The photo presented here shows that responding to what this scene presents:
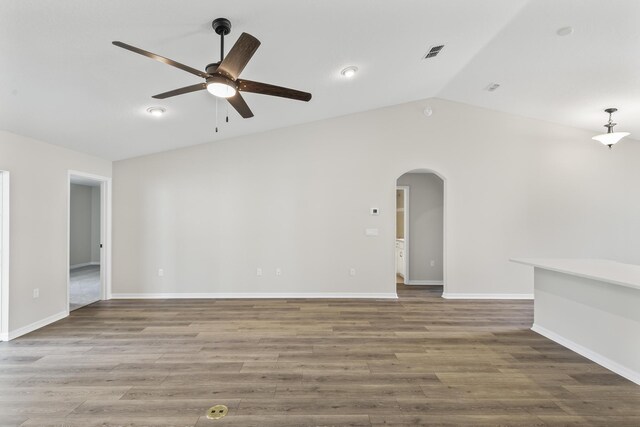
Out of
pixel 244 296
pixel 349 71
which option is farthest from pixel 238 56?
pixel 244 296

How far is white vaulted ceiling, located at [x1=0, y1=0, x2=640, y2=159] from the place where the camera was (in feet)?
7.03

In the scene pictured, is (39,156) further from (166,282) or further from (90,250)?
(90,250)

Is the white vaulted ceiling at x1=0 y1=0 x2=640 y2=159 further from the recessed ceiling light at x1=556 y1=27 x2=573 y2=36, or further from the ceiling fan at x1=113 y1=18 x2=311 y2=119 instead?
the ceiling fan at x1=113 y1=18 x2=311 y2=119

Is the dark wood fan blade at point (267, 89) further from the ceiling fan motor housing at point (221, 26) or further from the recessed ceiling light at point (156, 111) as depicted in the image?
the recessed ceiling light at point (156, 111)

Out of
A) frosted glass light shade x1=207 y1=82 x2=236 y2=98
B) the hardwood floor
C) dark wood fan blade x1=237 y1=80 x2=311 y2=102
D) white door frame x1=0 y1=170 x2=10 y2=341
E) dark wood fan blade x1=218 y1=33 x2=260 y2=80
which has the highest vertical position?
dark wood fan blade x1=218 y1=33 x2=260 y2=80

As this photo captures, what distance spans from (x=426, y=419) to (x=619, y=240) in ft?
18.0

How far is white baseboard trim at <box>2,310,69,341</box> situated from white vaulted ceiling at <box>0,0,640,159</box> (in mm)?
2326

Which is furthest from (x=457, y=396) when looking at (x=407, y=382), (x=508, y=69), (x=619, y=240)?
(x=619, y=240)

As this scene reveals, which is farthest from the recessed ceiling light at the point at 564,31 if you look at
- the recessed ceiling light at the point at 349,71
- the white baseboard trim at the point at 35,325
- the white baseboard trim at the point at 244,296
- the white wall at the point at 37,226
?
the white baseboard trim at the point at 35,325

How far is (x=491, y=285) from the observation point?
502 cm

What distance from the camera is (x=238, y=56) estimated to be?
6.24ft

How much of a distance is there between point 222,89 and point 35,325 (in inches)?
155

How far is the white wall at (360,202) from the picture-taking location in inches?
196

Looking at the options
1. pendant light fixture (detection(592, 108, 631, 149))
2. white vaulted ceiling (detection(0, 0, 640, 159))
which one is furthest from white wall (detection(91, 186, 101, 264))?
pendant light fixture (detection(592, 108, 631, 149))
